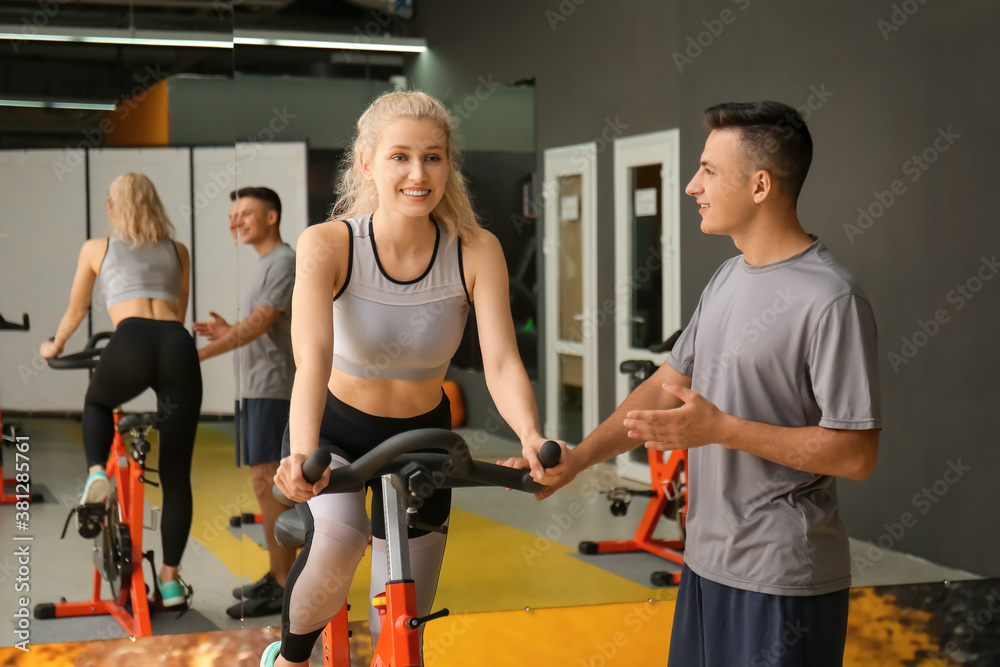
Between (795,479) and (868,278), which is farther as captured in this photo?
(868,278)

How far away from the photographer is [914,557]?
4.03 meters

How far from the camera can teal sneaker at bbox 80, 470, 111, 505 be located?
3199 mm

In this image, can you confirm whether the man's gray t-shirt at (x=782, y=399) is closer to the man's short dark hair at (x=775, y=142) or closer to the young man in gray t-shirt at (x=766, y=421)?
the young man in gray t-shirt at (x=766, y=421)

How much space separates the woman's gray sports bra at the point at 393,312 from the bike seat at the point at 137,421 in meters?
1.43

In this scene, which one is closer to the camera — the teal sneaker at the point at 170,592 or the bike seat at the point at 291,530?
the bike seat at the point at 291,530

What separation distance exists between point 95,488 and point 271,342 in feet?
2.49

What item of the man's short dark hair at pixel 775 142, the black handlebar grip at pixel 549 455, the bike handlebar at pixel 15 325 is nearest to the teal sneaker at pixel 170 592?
the bike handlebar at pixel 15 325

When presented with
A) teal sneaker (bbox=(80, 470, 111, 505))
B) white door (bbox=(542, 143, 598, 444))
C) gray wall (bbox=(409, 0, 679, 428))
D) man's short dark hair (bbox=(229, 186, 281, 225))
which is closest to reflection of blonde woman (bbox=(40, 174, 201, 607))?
teal sneaker (bbox=(80, 470, 111, 505))

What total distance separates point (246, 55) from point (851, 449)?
2.57 m

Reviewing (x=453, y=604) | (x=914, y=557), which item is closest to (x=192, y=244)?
(x=453, y=604)

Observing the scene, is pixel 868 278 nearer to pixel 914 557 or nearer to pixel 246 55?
pixel 914 557

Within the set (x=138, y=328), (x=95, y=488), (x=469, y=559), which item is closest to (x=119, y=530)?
(x=95, y=488)

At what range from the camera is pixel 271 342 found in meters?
3.30

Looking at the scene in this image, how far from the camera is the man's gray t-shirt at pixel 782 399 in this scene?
1602 mm
